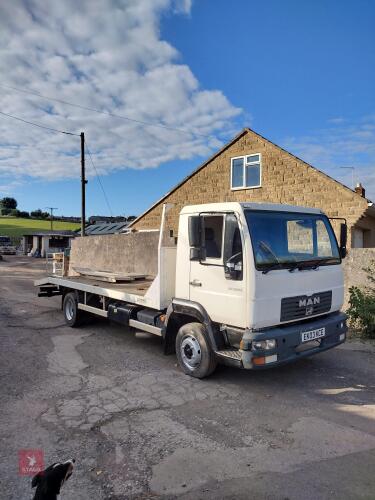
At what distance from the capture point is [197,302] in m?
5.11

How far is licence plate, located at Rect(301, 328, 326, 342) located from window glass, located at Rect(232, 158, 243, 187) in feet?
35.8

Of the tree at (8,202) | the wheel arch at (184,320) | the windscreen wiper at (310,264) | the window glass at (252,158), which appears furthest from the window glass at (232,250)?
the tree at (8,202)

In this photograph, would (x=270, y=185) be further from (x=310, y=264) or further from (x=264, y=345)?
(x=264, y=345)

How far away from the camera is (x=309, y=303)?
5000 millimetres

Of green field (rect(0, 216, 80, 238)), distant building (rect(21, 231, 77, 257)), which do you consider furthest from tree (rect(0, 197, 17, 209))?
distant building (rect(21, 231, 77, 257))

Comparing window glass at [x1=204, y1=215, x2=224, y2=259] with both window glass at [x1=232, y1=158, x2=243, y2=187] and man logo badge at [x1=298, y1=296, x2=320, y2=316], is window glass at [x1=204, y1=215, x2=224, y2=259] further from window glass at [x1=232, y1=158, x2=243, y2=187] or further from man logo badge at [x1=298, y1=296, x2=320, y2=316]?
window glass at [x1=232, y1=158, x2=243, y2=187]

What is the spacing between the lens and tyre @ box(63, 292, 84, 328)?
326 inches

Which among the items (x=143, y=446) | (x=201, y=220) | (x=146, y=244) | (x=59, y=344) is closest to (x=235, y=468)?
(x=143, y=446)

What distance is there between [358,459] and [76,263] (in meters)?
9.40

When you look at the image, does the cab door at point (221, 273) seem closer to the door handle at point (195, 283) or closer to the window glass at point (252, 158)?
the door handle at point (195, 283)

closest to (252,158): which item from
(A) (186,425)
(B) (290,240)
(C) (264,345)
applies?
(B) (290,240)

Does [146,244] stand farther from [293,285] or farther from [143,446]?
[143,446]

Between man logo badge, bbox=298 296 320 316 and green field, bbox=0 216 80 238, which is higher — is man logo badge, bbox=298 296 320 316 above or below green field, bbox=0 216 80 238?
below

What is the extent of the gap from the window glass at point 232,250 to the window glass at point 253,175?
10510 millimetres
